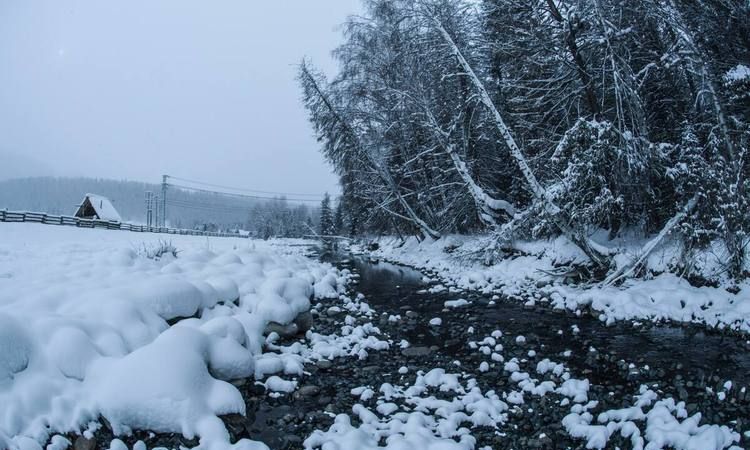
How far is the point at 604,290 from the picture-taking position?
9.13m

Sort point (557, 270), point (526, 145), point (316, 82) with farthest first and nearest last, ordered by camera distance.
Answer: point (316, 82), point (526, 145), point (557, 270)

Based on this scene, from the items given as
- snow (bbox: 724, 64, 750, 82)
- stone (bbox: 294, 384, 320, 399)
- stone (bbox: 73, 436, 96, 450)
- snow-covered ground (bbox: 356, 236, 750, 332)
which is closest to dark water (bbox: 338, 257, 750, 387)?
snow-covered ground (bbox: 356, 236, 750, 332)

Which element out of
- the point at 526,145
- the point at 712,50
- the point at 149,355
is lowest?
the point at 149,355

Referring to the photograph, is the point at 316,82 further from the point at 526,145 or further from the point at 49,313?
the point at 49,313

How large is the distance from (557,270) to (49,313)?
36.2ft

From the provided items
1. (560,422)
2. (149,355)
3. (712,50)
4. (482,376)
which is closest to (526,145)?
(712,50)

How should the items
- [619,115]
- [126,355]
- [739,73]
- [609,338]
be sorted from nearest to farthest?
1. [126,355]
2. [609,338]
3. [739,73]
4. [619,115]

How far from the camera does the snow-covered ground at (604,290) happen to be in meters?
7.72

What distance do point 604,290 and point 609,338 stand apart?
7.93 ft

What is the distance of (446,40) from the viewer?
43.0 feet

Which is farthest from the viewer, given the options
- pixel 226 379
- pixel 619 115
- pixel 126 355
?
pixel 619 115

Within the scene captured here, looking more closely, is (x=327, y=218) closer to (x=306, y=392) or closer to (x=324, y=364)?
(x=324, y=364)

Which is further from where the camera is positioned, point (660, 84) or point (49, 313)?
point (660, 84)

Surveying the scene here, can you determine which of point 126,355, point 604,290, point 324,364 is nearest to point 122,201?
point 126,355
